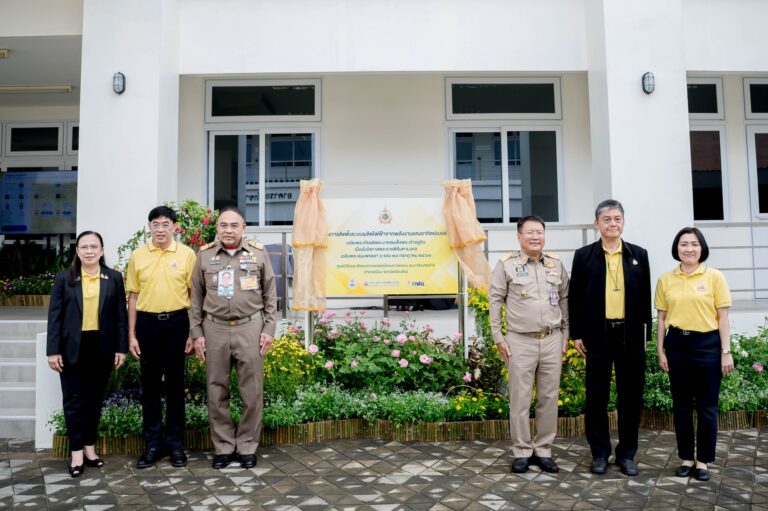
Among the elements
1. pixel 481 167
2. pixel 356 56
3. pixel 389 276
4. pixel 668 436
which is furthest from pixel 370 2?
pixel 668 436

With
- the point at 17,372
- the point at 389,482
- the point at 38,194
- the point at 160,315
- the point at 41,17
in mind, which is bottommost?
the point at 389,482

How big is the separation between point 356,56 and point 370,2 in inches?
24.2

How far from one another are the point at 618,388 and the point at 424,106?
16.2 feet

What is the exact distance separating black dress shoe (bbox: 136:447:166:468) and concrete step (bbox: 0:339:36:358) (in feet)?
7.18

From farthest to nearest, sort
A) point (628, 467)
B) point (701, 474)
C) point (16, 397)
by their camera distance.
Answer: point (16, 397) → point (628, 467) → point (701, 474)

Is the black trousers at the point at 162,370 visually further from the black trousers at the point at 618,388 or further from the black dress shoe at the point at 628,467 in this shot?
the black dress shoe at the point at 628,467

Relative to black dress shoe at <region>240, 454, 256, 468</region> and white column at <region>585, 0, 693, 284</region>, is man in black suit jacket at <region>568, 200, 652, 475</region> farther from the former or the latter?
black dress shoe at <region>240, 454, 256, 468</region>

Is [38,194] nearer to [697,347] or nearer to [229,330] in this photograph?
[229,330]

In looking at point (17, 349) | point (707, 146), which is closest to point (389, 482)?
point (17, 349)

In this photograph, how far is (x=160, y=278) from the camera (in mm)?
3865

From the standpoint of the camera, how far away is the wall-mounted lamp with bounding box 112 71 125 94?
5.49 metres

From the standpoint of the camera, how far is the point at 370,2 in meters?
6.07

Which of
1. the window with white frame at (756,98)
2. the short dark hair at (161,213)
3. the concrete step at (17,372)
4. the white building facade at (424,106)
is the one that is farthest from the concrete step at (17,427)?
the window with white frame at (756,98)

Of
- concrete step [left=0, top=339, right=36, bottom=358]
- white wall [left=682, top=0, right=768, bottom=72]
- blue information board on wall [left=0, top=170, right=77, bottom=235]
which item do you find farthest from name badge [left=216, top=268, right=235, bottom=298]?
blue information board on wall [left=0, top=170, right=77, bottom=235]
